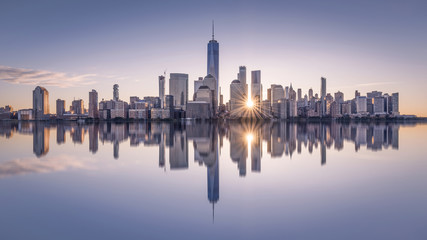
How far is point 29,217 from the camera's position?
33.6 feet

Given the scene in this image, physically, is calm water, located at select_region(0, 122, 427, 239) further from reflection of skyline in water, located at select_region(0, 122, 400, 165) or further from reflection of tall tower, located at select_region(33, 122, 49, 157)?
reflection of tall tower, located at select_region(33, 122, 49, 157)

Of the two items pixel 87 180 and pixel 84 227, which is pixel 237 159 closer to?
pixel 87 180

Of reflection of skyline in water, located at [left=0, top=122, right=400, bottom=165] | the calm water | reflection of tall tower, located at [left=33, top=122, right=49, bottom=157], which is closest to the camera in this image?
the calm water

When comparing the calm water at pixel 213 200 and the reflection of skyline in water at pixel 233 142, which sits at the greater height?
the reflection of skyline in water at pixel 233 142

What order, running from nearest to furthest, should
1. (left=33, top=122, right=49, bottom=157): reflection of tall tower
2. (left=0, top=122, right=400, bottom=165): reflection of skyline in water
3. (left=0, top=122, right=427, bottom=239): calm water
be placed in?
1. (left=0, top=122, right=427, bottom=239): calm water
2. (left=0, top=122, right=400, bottom=165): reflection of skyline in water
3. (left=33, top=122, right=49, bottom=157): reflection of tall tower

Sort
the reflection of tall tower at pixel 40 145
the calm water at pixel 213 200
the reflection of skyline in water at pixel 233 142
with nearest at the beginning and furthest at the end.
Result: the calm water at pixel 213 200
the reflection of skyline in water at pixel 233 142
the reflection of tall tower at pixel 40 145

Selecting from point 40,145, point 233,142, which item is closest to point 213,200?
point 233,142

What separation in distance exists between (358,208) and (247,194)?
4759 millimetres

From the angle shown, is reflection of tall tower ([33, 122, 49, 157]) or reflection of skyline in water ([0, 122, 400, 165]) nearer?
reflection of skyline in water ([0, 122, 400, 165])

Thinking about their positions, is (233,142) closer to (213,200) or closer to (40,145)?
(40,145)

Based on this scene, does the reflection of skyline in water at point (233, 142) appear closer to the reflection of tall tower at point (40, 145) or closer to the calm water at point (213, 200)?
the reflection of tall tower at point (40, 145)

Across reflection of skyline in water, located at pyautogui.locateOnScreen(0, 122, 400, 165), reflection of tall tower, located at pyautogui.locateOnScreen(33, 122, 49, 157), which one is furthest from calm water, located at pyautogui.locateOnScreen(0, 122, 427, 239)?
reflection of tall tower, located at pyautogui.locateOnScreen(33, 122, 49, 157)

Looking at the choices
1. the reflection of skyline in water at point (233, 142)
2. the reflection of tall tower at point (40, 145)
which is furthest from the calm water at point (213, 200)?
the reflection of tall tower at point (40, 145)

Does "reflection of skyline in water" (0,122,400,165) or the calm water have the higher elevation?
"reflection of skyline in water" (0,122,400,165)
